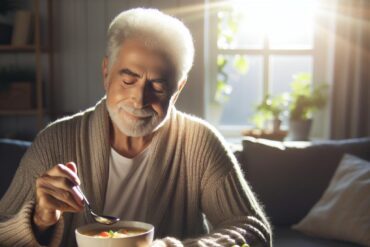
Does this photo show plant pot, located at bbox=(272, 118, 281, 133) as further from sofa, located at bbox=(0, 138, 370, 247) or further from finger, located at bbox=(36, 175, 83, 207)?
finger, located at bbox=(36, 175, 83, 207)

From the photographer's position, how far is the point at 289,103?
3.51 m

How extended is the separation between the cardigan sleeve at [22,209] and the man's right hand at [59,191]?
5 cm

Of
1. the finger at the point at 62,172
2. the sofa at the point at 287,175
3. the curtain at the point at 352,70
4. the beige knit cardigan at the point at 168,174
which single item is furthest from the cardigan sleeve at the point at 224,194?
the curtain at the point at 352,70

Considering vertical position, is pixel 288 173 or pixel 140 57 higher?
pixel 140 57

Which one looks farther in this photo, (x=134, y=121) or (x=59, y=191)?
(x=134, y=121)

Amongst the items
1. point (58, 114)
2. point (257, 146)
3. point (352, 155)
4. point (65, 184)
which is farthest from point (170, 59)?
point (58, 114)

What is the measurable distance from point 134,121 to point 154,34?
0.21 metres

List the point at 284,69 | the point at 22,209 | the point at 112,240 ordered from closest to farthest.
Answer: the point at 112,240 < the point at 22,209 < the point at 284,69

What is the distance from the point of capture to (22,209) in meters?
1.19

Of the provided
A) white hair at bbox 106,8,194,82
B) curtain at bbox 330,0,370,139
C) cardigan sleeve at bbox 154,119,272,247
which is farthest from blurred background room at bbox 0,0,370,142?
white hair at bbox 106,8,194,82

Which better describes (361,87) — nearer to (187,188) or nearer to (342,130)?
(342,130)

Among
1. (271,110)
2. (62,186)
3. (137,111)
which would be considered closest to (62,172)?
(62,186)

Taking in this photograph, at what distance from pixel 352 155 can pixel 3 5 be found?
2.33 metres

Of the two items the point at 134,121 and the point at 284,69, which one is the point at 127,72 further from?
the point at 284,69
